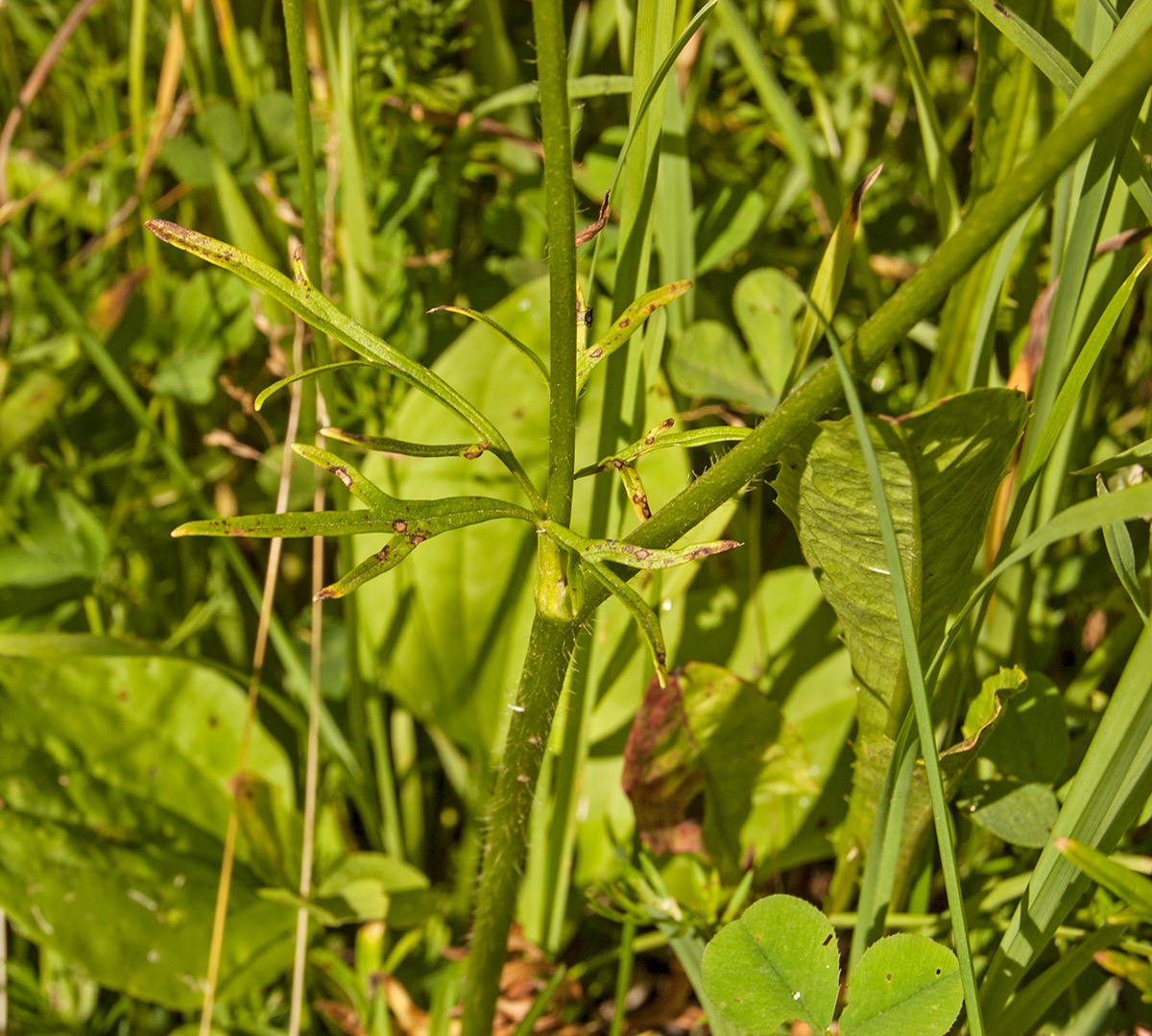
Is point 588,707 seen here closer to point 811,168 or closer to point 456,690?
point 456,690

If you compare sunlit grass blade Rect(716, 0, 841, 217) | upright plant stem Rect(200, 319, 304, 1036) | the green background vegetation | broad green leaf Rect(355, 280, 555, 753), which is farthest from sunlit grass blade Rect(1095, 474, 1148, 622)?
upright plant stem Rect(200, 319, 304, 1036)

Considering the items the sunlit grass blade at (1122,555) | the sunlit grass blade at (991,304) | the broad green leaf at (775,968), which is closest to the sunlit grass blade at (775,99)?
the sunlit grass blade at (991,304)

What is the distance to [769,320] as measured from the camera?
1.24 meters

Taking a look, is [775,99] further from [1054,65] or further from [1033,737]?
[1033,737]

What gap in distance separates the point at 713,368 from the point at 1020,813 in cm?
60

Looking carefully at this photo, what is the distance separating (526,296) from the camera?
1245 millimetres

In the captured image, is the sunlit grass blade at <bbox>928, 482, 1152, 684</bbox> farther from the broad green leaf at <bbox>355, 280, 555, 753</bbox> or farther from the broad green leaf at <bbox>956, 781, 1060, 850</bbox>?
the broad green leaf at <bbox>355, 280, 555, 753</bbox>

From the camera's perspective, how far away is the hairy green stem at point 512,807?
2.41ft

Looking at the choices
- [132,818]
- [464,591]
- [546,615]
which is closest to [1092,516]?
[546,615]

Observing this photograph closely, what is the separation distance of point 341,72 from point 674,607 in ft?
2.35

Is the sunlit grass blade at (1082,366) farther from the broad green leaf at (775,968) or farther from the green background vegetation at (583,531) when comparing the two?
the broad green leaf at (775,968)

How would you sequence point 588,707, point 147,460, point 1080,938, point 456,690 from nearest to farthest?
point 1080,938 → point 588,707 → point 456,690 → point 147,460

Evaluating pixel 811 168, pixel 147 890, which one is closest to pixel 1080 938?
pixel 811 168

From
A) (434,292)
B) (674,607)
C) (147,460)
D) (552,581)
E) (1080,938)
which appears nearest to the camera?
(552,581)
